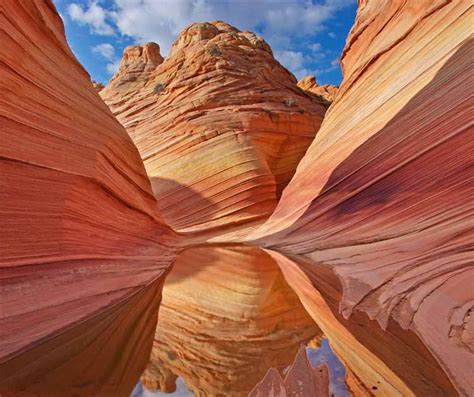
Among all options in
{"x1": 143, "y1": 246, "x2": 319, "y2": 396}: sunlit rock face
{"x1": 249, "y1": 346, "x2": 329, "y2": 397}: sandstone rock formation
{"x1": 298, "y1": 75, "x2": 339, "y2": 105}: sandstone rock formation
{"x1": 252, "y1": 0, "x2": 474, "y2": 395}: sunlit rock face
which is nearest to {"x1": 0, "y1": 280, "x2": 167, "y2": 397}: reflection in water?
→ {"x1": 143, "y1": 246, "x2": 319, "y2": 396}: sunlit rock face

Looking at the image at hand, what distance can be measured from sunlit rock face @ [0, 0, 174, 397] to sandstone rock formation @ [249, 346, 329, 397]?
2.28 feet

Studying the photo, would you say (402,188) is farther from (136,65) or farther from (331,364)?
(136,65)

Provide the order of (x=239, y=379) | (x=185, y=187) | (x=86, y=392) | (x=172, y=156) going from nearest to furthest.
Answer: (x=86, y=392) → (x=239, y=379) → (x=185, y=187) → (x=172, y=156)

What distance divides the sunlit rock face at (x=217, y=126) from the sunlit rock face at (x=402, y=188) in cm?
228

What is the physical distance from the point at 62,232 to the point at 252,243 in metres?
4.03

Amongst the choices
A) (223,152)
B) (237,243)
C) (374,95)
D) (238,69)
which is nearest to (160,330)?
(237,243)

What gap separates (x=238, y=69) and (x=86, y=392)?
12662 millimetres

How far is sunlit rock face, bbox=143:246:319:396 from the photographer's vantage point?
7.47 feet

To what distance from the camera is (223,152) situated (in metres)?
11.4

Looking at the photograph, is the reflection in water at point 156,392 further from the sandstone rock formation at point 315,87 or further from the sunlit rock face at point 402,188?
the sandstone rock formation at point 315,87

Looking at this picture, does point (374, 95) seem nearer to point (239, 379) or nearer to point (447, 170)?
point (447, 170)

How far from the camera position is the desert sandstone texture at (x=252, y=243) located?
2324mm

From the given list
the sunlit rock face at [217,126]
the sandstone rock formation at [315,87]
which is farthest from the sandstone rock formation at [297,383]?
the sandstone rock formation at [315,87]

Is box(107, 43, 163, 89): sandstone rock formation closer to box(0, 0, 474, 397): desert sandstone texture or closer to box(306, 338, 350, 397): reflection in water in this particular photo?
box(0, 0, 474, 397): desert sandstone texture
